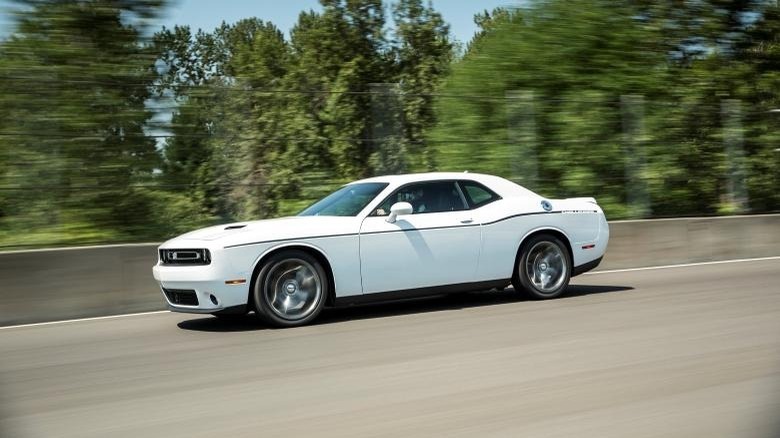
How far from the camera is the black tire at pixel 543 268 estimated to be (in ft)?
33.7

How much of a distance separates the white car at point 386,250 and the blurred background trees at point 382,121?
230 cm

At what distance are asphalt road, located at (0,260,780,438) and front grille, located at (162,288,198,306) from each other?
0.99ft

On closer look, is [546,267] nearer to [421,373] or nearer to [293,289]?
[293,289]

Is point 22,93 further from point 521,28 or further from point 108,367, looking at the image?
point 521,28

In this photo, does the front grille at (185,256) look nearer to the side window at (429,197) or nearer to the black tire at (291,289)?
the black tire at (291,289)

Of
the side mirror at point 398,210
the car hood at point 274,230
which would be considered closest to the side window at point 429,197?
the side mirror at point 398,210

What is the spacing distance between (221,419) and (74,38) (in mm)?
7580

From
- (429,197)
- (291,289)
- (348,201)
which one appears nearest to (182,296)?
(291,289)

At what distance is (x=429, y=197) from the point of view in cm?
995

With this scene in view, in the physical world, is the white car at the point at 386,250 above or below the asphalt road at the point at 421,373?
above

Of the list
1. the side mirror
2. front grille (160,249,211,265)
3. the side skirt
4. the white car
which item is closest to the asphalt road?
the side skirt

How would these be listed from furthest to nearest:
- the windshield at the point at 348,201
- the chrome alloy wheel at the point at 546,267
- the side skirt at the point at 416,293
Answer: the chrome alloy wheel at the point at 546,267
the windshield at the point at 348,201
the side skirt at the point at 416,293

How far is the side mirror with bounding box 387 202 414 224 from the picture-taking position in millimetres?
9327

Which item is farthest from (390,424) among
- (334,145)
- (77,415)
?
(334,145)
